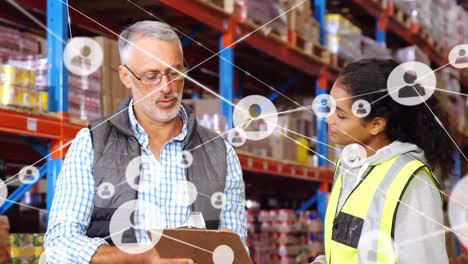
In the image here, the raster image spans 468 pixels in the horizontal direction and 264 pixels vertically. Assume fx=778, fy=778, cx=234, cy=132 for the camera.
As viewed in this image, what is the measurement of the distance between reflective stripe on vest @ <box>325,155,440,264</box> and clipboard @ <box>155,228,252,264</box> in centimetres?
26

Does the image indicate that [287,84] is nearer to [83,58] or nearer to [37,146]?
[83,58]

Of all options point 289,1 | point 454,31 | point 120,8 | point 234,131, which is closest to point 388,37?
point 454,31

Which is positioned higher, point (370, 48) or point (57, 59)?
point (370, 48)

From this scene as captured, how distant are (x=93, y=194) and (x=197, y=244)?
1.29 feet

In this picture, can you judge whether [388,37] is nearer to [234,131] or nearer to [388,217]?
[234,131]

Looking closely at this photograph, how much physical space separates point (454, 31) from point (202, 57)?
4.13 meters

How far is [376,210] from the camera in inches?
74.0

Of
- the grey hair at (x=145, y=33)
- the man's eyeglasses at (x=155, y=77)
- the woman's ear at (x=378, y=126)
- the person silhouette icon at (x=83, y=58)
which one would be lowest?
the woman's ear at (x=378, y=126)

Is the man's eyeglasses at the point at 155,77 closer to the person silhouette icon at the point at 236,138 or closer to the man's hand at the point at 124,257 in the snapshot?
the man's hand at the point at 124,257

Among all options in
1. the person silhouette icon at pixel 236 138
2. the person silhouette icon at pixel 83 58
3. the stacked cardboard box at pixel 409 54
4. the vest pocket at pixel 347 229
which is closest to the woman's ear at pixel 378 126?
the vest pocket at pixel 347 229

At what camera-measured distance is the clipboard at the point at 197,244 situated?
1.75 m

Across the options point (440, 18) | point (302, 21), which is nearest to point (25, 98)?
point (302, 21)

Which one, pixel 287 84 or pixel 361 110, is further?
pixel 287 84

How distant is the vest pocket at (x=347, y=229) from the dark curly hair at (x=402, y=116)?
0.25 metres
